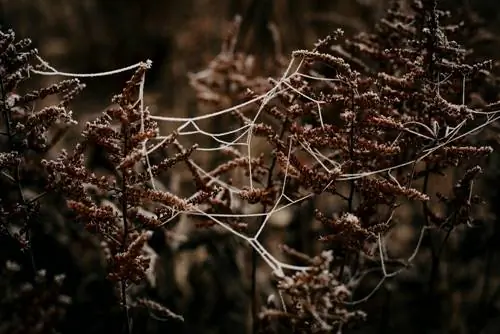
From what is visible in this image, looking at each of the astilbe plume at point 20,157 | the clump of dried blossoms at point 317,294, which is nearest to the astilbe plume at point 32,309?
the astilbe plume at point 20,157

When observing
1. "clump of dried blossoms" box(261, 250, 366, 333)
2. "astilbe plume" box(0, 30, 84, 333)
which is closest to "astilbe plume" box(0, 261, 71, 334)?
"astilbe plume" box(0, 30, 84, 333)

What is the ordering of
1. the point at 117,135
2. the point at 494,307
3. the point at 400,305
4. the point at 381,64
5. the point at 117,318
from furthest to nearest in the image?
the point at 400,305 → the point at 494,307 → the point at 117,318 → the point at 381,64 → the point at 117,135

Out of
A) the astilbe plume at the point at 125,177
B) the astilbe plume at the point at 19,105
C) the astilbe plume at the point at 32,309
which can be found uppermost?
the astilbe plume at the point at 19,105

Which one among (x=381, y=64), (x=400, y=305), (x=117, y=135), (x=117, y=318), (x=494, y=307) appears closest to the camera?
(x=117, y=135)

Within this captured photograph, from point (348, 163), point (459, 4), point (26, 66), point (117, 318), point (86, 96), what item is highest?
point (86, 96)

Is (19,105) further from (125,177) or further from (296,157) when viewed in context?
(296,157)

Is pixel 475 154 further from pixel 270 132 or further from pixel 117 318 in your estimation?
pixel 117 318

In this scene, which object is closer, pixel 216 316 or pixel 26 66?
pixel 26 66

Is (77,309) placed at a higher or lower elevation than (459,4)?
lower

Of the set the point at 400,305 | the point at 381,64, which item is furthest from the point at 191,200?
the point at 400,305

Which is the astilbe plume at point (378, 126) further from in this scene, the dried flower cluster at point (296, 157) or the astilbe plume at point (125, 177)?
the astilbe plume at point (125, 177)

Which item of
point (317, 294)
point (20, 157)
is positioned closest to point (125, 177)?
point (20, 157)
